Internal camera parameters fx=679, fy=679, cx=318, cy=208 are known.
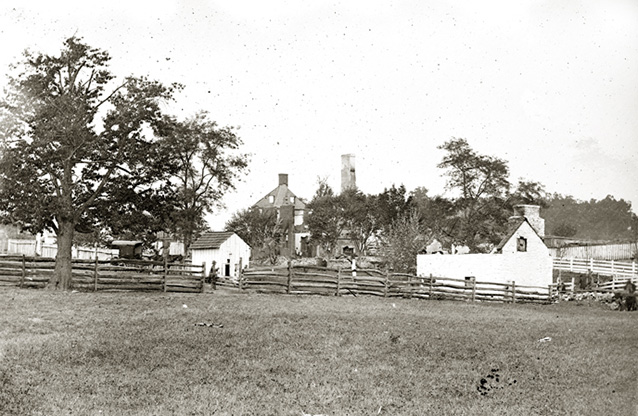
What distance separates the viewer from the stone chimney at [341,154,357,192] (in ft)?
285

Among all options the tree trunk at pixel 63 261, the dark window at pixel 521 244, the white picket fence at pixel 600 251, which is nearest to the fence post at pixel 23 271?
the tree trunk at pixel 63 261

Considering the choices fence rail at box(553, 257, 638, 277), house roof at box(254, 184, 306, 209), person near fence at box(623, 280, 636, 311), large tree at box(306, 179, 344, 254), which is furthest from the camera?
house roof at box(254, 184, 306, 209)

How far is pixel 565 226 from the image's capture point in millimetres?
92688

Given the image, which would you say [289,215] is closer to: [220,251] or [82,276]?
[220,251]

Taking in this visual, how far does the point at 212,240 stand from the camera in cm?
4631

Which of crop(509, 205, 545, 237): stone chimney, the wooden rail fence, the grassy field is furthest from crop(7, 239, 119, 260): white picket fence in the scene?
the grassy field

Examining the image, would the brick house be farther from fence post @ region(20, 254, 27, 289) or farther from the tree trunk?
the tree trunk

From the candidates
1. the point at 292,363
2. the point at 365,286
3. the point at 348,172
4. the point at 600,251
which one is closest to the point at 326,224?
the point at 348,172

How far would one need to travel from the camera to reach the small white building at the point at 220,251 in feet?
150

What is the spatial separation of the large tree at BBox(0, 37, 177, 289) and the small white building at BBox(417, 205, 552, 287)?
2158cm

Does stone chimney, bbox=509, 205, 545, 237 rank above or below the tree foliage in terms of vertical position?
above

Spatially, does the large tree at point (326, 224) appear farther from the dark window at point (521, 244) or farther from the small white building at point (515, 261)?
the dark window at point (521, 244)

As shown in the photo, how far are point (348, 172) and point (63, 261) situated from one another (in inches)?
2436

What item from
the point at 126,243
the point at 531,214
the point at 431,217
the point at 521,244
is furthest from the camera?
the point at 431,217
